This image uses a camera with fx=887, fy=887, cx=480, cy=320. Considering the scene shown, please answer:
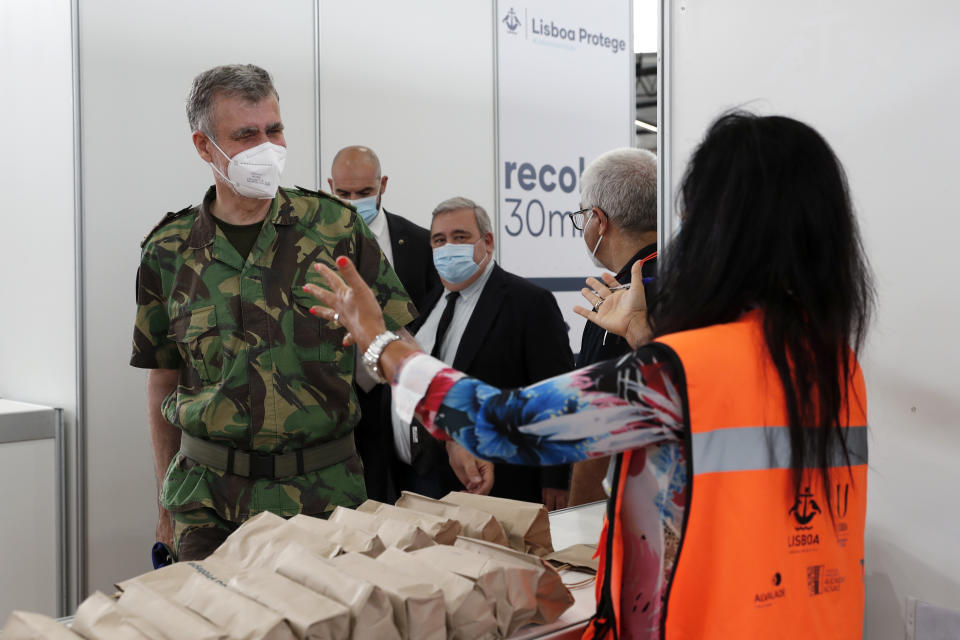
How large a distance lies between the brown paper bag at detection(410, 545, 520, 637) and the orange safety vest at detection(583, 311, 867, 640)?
28cm

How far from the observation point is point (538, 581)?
1.36 metres

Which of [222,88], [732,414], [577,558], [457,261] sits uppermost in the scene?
[222,88]

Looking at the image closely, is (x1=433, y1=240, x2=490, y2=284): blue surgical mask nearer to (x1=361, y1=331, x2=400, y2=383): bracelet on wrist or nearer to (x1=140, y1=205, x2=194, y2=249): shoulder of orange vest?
(x1=140, y1=205, x2=194, y2=249): shoulder of orange vest

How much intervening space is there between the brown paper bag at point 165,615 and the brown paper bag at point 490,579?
35cm

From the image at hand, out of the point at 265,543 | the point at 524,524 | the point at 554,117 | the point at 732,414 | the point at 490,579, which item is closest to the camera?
the point at 732,414

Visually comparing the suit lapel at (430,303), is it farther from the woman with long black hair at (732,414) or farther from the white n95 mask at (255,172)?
the woman with long black hair at (732,414)

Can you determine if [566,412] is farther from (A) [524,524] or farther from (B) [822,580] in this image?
(A) [524,524]

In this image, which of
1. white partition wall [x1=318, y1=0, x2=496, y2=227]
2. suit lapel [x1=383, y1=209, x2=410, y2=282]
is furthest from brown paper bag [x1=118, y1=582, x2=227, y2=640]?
white partition wall [x1=318, y1=0, x2=496, y2=227]

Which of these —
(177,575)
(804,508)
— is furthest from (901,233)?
(177,575)

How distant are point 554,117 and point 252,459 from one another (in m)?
3.40

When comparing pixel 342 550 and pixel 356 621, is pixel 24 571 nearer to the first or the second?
pixel 342 550

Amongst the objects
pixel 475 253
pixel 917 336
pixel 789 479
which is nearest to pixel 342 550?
pixel 789 479

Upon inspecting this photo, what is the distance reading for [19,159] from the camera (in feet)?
11.1

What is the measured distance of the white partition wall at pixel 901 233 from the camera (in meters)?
1.49
